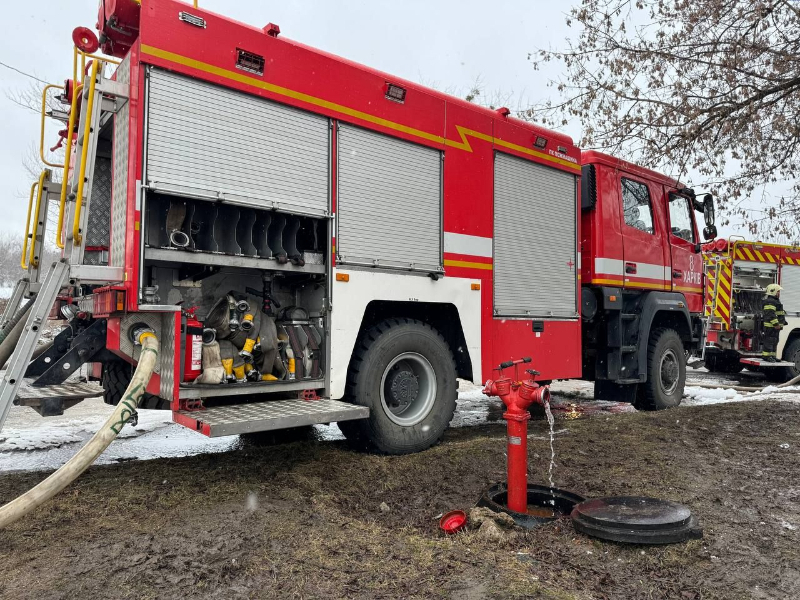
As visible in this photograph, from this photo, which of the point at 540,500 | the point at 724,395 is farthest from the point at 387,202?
the point at 724,395

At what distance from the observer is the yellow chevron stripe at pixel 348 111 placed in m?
4.00

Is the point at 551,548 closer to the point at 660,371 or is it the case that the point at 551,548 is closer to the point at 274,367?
the point at 274,367

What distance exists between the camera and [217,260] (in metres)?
4.08

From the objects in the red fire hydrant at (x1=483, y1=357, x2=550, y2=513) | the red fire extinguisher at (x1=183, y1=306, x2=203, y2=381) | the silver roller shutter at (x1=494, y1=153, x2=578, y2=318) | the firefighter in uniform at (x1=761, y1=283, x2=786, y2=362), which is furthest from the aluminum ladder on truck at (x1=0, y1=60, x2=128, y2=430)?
the firefighter in uniform at (x1=761, y1=283, x2=786, y2=362)

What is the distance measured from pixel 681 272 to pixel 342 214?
5.74 m

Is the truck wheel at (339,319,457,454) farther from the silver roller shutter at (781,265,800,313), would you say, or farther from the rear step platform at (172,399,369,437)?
the silver roller shutter at (781,265,800,313)

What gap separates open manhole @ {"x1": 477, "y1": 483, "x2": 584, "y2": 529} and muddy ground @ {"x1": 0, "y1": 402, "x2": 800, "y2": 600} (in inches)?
8.7

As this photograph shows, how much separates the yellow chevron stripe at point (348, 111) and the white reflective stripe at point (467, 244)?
0.85m

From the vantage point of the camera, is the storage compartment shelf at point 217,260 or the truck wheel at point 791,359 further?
the truck wheel at point 791,359

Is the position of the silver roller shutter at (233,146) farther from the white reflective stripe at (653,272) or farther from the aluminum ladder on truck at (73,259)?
the white reflective stripe at (653,272)

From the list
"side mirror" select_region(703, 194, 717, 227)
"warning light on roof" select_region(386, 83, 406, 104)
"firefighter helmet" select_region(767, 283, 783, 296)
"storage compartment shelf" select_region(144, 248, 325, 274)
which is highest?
"warning light on roof" select_region(386, 83, 406, 104)

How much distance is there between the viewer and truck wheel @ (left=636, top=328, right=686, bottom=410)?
7797mm

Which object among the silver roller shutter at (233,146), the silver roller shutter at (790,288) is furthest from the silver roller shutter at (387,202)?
the silver roller shutter at (790,288)

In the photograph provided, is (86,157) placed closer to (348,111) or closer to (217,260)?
(217,260)
